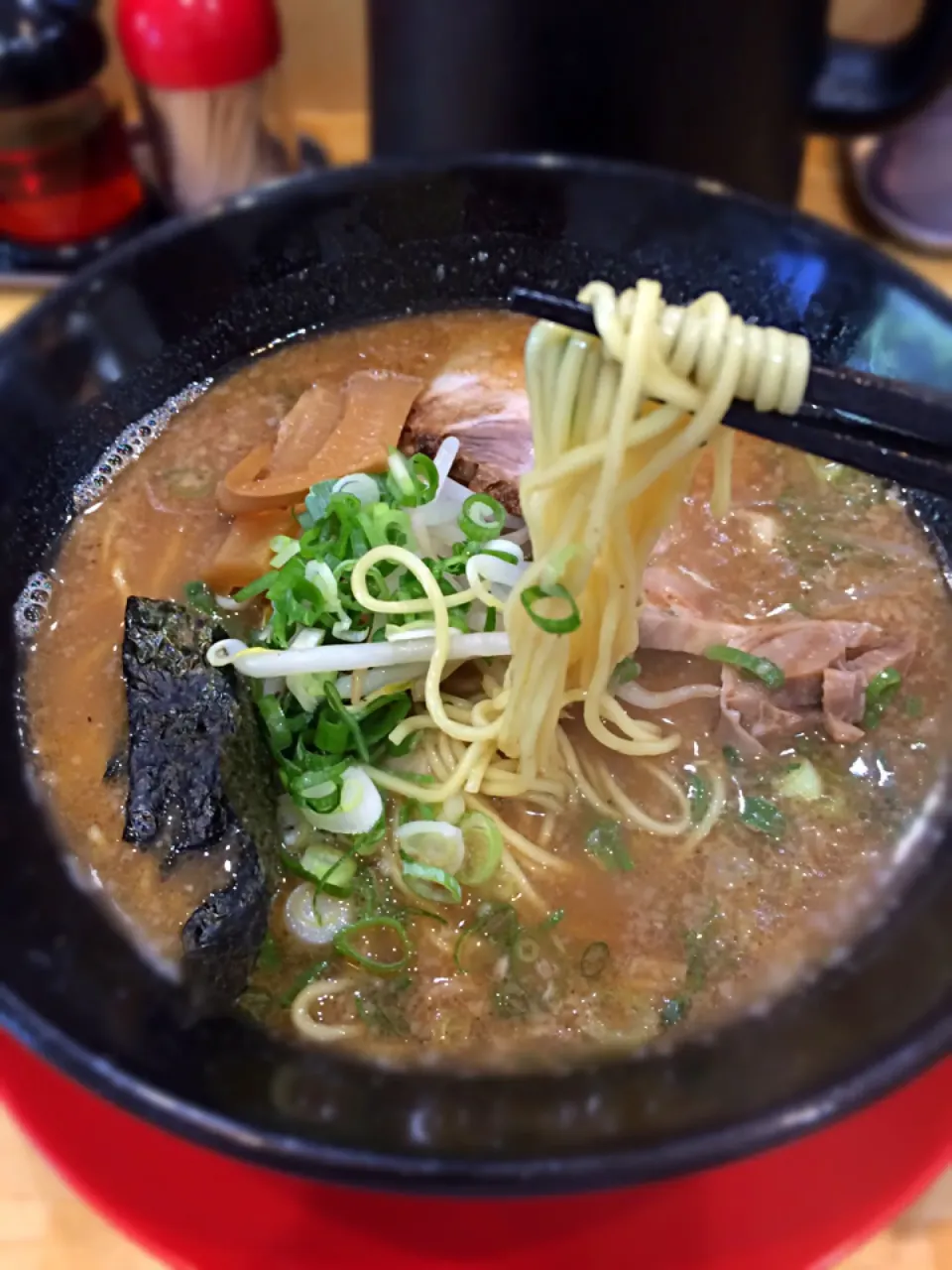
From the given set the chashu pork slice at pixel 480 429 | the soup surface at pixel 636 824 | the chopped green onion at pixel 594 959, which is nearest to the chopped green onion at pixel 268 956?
the soup surface at pixel 636 824

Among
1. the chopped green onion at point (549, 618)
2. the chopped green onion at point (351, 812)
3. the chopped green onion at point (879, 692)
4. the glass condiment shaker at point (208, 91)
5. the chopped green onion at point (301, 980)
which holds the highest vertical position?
the glass condiment shaker at point (208, 91)

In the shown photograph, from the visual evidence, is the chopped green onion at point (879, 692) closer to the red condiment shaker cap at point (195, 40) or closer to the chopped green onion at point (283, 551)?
the chopped green onion at point (283, 551)

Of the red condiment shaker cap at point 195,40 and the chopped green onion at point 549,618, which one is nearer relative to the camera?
the chopped green onion at point 549,618

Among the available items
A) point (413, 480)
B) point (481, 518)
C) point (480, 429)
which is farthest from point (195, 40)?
point (481, 518)

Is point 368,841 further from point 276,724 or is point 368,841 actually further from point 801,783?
point 801,783

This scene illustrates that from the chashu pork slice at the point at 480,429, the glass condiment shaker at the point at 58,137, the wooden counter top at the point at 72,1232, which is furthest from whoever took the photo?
the glass condiment shaker at the point at 58,137

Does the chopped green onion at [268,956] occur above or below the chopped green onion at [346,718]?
below

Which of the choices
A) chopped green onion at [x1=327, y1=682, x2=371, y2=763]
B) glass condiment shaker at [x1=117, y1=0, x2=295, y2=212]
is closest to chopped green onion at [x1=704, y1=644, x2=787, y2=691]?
chopped green onion at [x1=327, y1=682, x2=371, y2=763]

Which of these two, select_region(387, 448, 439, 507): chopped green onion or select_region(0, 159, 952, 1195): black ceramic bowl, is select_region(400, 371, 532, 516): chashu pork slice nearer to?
select_region(387, 448, 439, 507): chopped green onion

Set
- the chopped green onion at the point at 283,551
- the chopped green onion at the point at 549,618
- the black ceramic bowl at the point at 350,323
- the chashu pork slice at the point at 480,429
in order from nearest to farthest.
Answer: the black ceramic bowl at the point at 350,323, the chopped green onion at the point at 549,618, the chopped green onion at the point at 283,551, the chashu pork slice at the point at 480,429
